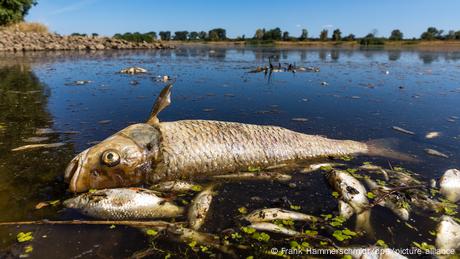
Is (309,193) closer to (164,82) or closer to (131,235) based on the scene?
(131,235)

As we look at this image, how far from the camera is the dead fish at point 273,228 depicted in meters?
3.48

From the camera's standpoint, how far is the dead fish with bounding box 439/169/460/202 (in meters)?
4.37

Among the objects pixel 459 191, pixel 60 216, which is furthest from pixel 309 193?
pixel 60 216

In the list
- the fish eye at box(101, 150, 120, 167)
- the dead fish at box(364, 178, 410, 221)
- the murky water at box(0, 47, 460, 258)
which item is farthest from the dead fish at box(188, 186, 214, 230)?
the dead fish at box(364, 178, 410, 221)

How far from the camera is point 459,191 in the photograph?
4.45 meters

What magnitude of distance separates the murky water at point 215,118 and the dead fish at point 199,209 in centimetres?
10

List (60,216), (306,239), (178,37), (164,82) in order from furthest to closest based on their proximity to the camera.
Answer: (178,37)
(164,82)
(60,216)
(306,239)

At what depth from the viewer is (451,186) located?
14.7 ft

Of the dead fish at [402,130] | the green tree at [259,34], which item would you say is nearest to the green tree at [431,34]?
the green tree at [259,34]

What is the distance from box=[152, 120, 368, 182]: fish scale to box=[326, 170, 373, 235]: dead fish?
118cm

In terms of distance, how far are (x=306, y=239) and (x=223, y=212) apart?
3.59ft

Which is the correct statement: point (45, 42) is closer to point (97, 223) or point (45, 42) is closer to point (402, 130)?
point (402, 130)

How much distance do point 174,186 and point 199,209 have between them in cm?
76

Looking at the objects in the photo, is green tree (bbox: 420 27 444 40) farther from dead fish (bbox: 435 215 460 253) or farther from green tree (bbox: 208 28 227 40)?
dead fish (bbox: 435 215 460 253)
